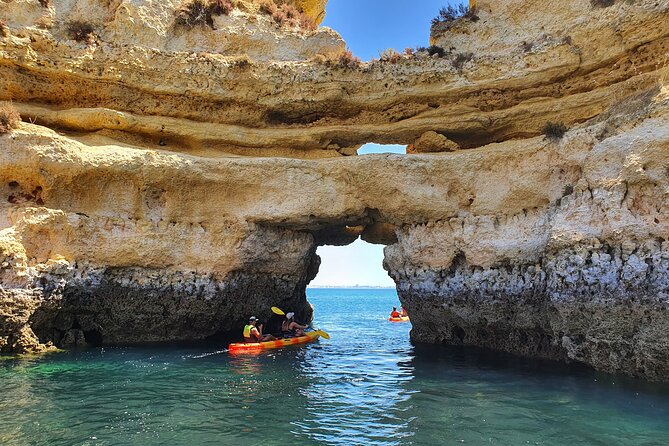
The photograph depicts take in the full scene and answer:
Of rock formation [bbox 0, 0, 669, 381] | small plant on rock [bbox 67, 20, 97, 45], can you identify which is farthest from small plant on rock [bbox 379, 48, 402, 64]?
small plant on rock [bbox 67, 20, 97, 45]

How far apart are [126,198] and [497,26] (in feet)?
47.4

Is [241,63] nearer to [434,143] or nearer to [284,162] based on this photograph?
[284,162]

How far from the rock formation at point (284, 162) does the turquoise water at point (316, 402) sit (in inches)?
87.3

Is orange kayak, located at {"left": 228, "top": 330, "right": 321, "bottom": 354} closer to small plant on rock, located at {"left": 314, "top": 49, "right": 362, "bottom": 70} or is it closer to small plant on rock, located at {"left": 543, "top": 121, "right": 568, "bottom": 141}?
small plant on rock, located at {"left": 314, "top": 49, "right": 362, "bottom": 70}

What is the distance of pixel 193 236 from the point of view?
1666 cm

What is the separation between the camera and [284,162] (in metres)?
16.6

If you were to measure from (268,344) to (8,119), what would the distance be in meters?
10.9

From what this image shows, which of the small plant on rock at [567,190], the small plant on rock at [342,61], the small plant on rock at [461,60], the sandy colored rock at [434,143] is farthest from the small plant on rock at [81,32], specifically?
the small plant on rock at [567,190]

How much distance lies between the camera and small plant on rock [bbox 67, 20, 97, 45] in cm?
1652

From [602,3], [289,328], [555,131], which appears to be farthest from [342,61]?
[289,328]

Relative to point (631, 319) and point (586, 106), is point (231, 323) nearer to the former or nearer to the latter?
point (631, 319)

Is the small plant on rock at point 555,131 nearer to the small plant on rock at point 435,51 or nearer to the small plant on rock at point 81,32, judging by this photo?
the small plant on rock at point 435,51

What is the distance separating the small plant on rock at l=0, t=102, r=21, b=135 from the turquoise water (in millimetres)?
6837

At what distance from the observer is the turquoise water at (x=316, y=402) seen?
7582 millimetres
